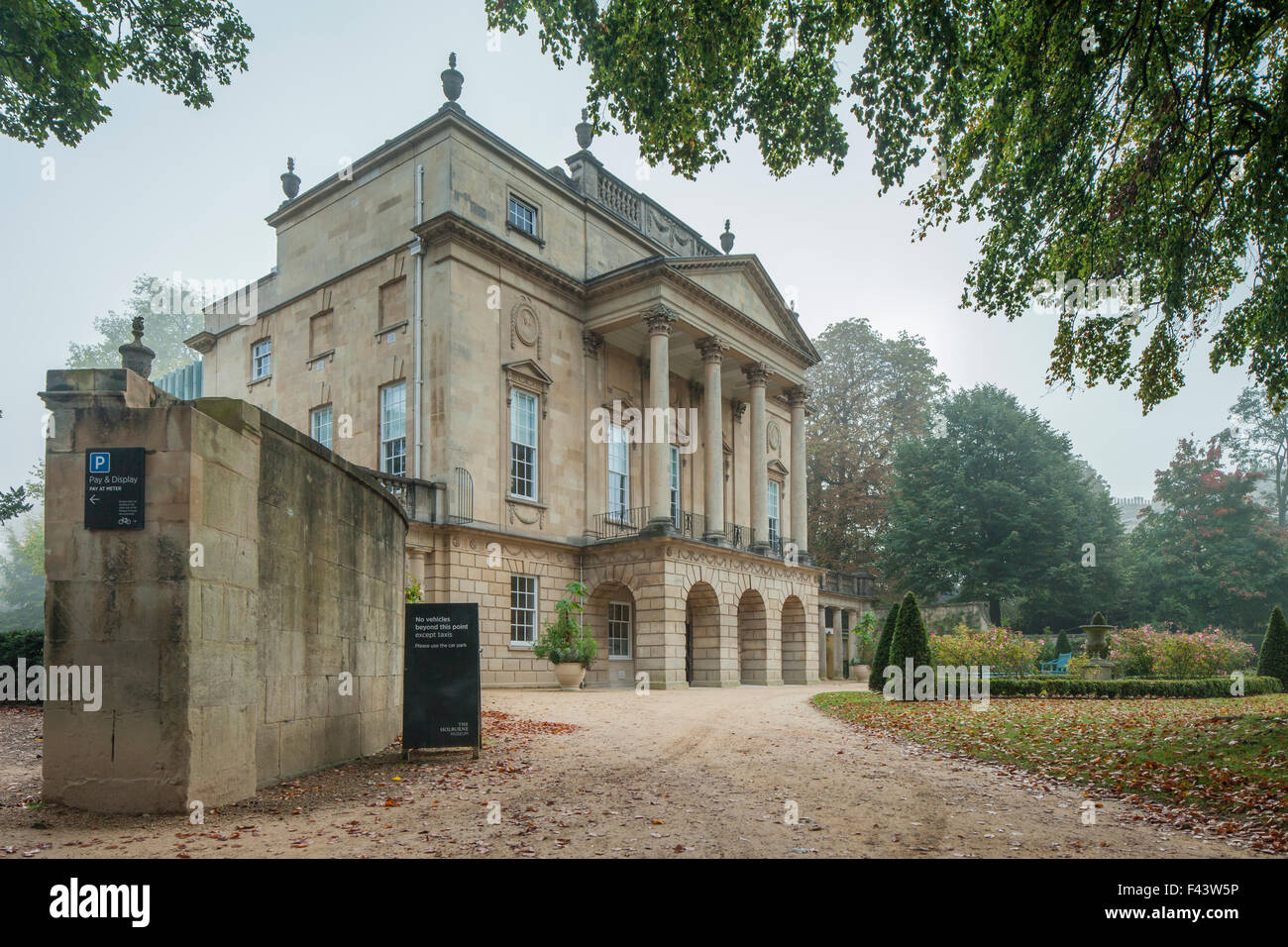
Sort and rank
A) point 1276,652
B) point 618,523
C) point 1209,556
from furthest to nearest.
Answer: point 1209,556, point 618,523, point 1276,652

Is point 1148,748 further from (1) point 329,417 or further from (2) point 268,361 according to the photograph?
(2) point 268,361

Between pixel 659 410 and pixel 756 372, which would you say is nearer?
pixel 659 410

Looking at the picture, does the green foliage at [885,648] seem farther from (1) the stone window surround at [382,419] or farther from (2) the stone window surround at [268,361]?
(2) the stone window surround at [268,361]

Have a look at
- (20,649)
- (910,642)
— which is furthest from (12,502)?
(910,642)

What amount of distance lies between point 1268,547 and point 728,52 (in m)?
50.0

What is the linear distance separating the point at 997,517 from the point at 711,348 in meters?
21.9

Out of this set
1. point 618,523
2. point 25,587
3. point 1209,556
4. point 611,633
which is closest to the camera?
point 611,633

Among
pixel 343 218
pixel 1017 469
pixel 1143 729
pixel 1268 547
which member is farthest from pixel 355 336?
pixel 1268 547

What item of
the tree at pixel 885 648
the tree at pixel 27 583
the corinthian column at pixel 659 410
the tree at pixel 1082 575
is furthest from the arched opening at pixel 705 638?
the tree at pixel 27 583

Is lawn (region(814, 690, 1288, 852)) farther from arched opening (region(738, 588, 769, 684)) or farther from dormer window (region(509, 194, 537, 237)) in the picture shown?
dormer window (region(509, 194, 537, 237))

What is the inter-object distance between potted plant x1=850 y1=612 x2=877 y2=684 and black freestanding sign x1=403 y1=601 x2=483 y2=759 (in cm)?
3225

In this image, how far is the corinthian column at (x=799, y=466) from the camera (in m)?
38.6

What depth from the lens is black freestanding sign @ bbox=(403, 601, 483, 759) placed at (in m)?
10.4

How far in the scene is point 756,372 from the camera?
3566 cm
